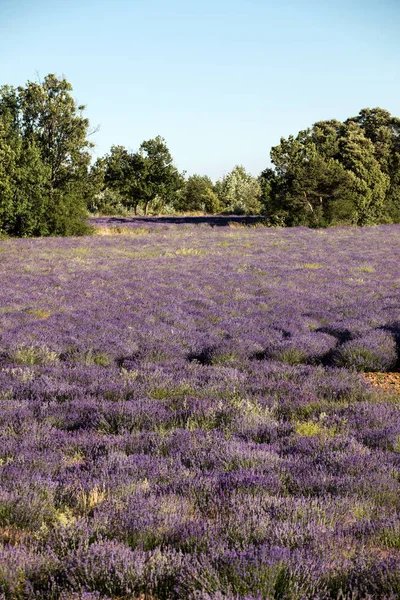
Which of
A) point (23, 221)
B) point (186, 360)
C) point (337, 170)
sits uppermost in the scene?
point (337, 170)

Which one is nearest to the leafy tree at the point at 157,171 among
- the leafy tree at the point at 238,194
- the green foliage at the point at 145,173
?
the green foliage at the point at 145,173

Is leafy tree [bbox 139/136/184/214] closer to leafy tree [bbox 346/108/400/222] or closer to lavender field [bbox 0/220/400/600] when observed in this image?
leafy tree [bbox 346/108/400/222]

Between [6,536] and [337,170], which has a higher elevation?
[337,170]

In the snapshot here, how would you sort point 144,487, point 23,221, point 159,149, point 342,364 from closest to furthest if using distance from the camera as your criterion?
point 144,487 → point 342,364 → point 23,221 → point 159,149

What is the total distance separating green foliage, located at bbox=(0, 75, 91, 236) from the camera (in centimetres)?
3494

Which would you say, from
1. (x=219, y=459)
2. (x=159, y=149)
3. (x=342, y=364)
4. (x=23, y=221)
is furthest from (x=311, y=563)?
(x=159, y=149)

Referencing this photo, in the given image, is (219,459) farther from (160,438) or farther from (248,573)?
(248,573)

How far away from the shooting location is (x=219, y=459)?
488cm

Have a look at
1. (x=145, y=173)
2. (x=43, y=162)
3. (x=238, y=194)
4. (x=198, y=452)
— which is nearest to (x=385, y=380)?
(x=198, y=452)

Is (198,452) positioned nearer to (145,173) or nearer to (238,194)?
(145,173)

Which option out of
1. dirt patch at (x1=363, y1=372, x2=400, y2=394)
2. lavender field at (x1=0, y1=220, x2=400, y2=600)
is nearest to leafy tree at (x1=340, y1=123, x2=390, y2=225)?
lavender field at (x1=0, y1=220, x2=400, y2=600)

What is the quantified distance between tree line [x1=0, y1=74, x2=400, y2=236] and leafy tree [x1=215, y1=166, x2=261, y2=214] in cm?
1155

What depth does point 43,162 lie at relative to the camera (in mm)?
41406

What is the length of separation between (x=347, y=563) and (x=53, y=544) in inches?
71.3
